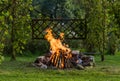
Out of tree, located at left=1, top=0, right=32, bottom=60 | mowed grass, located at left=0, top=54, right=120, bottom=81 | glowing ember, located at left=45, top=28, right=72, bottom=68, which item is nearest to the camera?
mowed grass, located at left=0, top=54, right=120, bottom=81

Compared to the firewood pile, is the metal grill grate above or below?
above

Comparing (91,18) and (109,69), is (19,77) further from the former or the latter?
(91,18)

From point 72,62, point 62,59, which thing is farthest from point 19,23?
point 72,62

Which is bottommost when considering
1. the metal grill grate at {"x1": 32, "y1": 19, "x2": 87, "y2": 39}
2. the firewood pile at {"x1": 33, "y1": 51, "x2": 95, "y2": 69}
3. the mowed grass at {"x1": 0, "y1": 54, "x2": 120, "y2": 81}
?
the mowed grass at {"x1": 0, "y1": 54, "x2": 120, "y2": 81}

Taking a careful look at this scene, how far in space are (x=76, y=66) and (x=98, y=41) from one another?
446 centimetres

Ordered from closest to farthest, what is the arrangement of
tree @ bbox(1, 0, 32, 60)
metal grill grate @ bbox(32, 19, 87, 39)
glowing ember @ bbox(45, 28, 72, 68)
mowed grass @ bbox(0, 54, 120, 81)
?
1. mowed grass @ bbox(0, 54, 120, 81)
2. glowing ember @ bbox(45, 28, 72, 68)
3. tree @ bbox(1, 0, 32, 60)
4. metal grill grate @ bbox(32, 19, 87, 39)

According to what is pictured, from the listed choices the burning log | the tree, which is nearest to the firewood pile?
the burning log

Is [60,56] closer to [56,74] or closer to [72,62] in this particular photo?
[72,62]

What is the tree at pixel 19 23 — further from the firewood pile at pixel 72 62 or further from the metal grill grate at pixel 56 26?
the firewood pile at pixel 72 62

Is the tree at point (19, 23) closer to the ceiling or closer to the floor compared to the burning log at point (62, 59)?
closer to the ceiling

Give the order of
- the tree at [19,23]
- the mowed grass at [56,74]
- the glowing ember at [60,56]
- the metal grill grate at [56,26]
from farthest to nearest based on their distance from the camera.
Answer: the metal grill grate at [56,26], the tree at [19,23], the glowing ember at [60,56], the mowed grass at [56,74]

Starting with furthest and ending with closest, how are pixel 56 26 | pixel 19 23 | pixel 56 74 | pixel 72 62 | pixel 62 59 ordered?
1. pixel 56 26
2. pixel 19 23
3. pixel 72 62
4. pixel 62 59
5. pixel 56 74

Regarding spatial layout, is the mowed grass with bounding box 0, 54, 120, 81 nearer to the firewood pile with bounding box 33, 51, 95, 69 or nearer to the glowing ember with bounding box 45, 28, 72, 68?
the firewood pile with bounding box 33, 51, 95, 69

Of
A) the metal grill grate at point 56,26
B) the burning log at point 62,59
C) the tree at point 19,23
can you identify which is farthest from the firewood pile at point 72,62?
the metal grill grate at point 56,26
